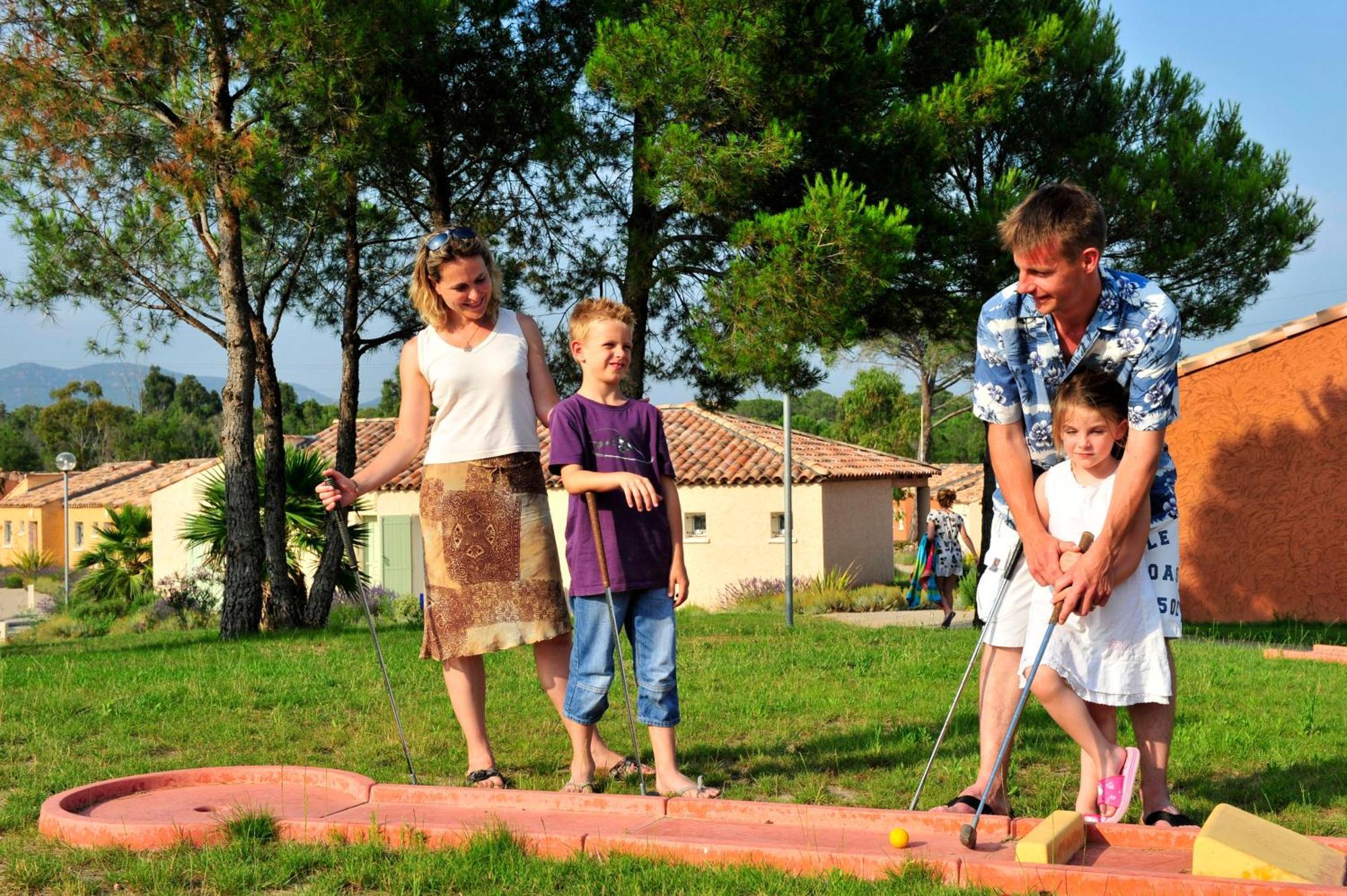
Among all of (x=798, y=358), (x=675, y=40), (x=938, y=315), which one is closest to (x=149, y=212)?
(x=675, y=40)

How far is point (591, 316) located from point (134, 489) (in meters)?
54.4

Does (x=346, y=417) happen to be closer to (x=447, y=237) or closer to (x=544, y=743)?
(x=544, y=743)

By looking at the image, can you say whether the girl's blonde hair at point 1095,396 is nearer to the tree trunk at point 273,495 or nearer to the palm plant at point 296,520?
the tree trunk at point 273,495

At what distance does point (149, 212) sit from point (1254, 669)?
1258cm

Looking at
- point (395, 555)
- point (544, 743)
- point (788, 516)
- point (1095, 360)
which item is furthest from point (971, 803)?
point (395, 555)


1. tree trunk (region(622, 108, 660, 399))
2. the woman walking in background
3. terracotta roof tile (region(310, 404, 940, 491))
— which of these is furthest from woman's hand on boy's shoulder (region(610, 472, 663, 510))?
terracotta roof tile (region(310, 404, 940, 491))

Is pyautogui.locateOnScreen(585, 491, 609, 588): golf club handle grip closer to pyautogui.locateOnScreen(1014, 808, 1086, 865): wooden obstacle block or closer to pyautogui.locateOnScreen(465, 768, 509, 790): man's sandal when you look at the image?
pyautogui.locateOnScreen(465, 768, 509, 790): man's sandal

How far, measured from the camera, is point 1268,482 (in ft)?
54.0

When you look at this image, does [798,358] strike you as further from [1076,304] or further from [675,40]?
[1076,304]

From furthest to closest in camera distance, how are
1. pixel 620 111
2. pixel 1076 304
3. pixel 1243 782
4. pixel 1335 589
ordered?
pixel 1335 589 < pixel 620 111 < pixel 1243 782 < pixel 1076 304

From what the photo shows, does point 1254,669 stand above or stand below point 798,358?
below

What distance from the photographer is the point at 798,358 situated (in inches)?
522

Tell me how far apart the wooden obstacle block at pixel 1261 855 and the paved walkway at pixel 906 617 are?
1463 centimetres

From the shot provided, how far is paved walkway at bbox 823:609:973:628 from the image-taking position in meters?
19.5
